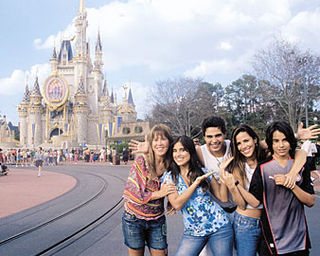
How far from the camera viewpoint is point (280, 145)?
2654mm

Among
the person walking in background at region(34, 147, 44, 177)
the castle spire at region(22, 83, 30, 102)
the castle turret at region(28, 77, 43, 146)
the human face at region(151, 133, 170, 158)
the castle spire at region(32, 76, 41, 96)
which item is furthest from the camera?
the castle spire at region(22, 83, 30, 102)

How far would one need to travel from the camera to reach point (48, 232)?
20.6 feet

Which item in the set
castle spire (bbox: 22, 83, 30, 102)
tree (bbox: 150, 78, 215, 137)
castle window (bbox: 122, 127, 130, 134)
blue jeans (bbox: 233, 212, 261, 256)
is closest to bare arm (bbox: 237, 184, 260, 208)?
blue jeans (bbox: 233, 212, 261, 256)

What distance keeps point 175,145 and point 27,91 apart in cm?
7664

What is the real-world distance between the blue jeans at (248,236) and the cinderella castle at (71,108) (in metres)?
59.1

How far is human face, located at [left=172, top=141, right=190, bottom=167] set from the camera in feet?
9.22

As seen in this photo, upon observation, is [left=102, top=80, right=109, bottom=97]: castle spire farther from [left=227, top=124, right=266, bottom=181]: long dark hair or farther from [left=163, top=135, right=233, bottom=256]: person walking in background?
[left=163, top=135, right=233, bottom=256]: person walking in background

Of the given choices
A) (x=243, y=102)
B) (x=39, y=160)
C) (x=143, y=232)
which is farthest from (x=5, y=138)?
(x=143, y=232)

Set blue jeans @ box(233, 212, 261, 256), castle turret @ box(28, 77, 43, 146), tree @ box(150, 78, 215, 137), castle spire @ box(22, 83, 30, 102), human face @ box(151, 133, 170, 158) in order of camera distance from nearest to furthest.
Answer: blue jeans @ box(233, 212, 261, 256) → human face @ box(151, 133, 170, 158) → tree @ box(150, 78, 215, 137) → castle turret @ box(28, 77, 43, 146) → castle spire @ box(22, 83, 30, 102)

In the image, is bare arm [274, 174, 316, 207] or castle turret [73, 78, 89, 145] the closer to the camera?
bare arm [274, 174, 316, 207]

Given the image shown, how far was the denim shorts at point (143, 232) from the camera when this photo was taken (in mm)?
3037

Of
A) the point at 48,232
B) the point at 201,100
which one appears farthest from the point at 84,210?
the point at 201,100

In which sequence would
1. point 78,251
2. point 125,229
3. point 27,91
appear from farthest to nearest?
point 27,91, point 78,251, point 125,229

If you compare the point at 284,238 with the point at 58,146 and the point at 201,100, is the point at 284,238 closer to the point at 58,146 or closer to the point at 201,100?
the point at 201,100
